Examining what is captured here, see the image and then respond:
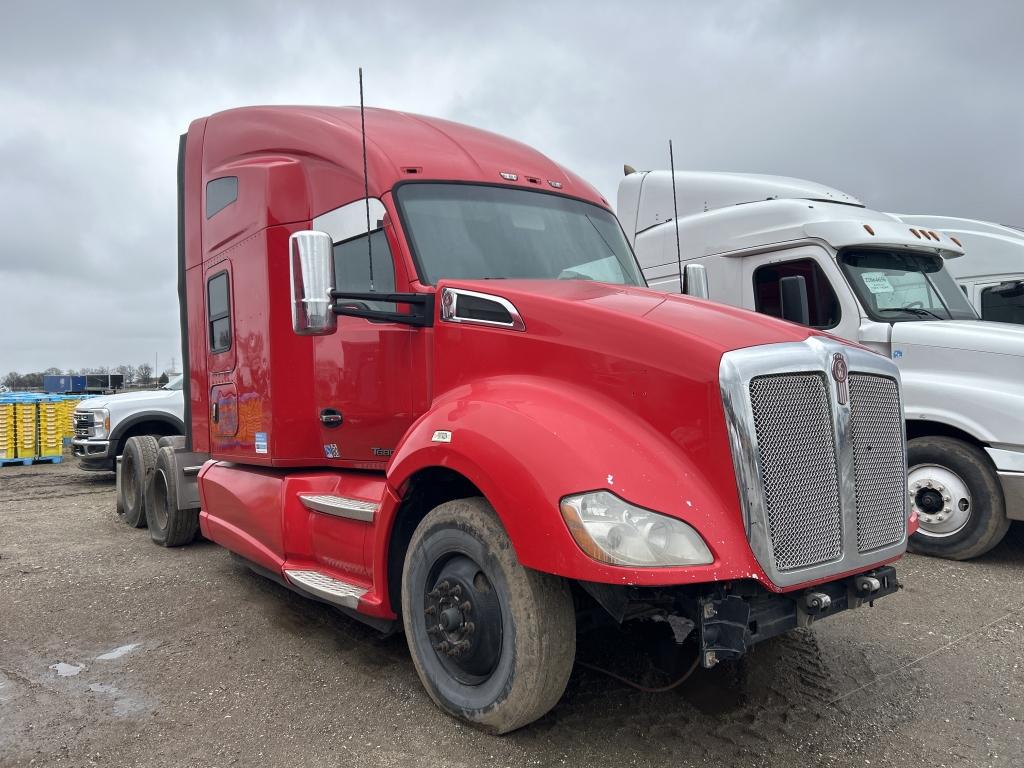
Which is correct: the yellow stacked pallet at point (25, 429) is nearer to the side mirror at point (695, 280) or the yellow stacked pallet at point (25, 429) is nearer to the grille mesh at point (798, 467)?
the side mirror at point (695, 280)

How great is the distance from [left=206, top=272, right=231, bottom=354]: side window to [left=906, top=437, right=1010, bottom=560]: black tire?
213 inches

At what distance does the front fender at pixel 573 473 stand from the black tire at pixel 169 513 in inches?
190

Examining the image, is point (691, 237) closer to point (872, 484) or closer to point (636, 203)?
point (636, 203)

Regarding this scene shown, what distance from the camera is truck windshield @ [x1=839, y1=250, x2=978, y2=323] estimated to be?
6.63 metres

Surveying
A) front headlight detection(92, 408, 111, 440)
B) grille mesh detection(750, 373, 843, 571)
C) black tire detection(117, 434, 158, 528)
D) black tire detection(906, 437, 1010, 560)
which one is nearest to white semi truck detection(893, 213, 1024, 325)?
black tire detection(906, 437, 1010, 560)

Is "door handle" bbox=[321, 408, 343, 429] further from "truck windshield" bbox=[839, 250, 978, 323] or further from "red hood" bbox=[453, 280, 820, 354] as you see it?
"truck windshield" bbox=[839, 250, 978, 323]

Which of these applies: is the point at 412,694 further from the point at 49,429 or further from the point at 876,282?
the point at 49,429

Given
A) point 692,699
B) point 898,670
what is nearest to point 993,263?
point 898,670

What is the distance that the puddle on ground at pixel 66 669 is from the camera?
4.14m

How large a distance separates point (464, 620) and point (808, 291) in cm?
507

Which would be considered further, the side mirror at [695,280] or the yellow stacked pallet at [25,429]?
the yellow stacked pallet at [25,429]

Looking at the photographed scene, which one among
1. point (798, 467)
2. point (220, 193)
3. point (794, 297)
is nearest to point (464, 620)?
point (798, 467)

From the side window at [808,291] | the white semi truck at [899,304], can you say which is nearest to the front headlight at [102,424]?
the white semi truck at [899,304]

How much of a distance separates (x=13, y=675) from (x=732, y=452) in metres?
4.00
